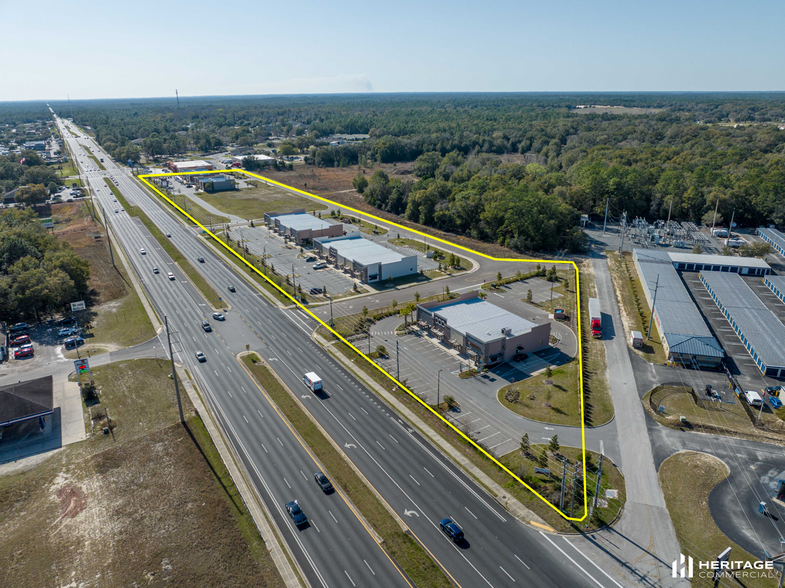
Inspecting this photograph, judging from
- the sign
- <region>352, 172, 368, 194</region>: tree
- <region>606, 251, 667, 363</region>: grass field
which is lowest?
<region>606, 251, 667, 363</region>: grass field

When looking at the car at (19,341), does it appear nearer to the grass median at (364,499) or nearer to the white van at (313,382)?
the grass median at (364,499)

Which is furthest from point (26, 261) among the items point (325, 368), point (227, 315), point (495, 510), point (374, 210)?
point (374, 210)

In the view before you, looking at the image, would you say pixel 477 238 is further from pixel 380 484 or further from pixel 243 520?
pixel 243 520

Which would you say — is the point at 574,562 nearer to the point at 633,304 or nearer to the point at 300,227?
the point at 633,304

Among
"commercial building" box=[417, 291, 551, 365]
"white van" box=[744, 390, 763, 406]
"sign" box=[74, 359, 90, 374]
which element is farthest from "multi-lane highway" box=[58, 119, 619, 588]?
"white van" box=[744, 390, 763, 406]

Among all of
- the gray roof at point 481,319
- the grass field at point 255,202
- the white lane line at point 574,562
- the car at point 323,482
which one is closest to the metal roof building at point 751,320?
the gray roof at point 481,319

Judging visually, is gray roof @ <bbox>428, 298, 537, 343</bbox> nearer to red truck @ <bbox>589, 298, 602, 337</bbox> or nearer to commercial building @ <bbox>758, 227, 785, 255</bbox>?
red truck @ <bbox>589, 298, 602, 337</bbox>
